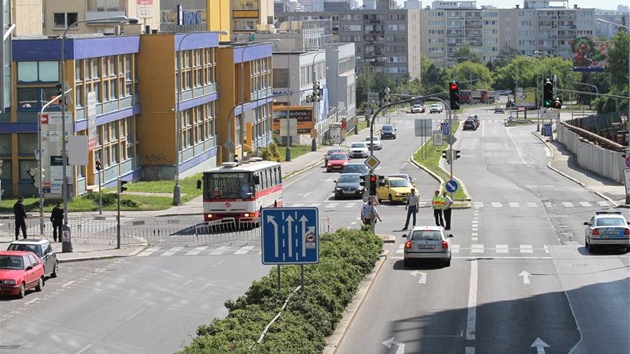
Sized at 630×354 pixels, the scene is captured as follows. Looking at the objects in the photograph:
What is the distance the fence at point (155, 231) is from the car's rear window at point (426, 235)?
418 inches

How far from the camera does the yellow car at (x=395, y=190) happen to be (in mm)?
63312

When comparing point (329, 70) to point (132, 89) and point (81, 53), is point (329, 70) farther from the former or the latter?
point (81, 53)

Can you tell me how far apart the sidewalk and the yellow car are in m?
9.00

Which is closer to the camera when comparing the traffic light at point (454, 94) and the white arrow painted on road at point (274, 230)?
the white arrow painted on road at point (274, 230)

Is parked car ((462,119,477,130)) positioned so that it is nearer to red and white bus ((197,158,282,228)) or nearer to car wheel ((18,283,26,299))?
red and white bus ((197,158,282,228))

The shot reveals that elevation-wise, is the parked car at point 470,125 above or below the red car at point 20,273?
below

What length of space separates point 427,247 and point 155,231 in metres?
16.8

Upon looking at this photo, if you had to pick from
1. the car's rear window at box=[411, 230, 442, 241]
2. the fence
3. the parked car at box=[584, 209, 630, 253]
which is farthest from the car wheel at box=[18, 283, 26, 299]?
the parked car at box=[584, 209, 630, 253]

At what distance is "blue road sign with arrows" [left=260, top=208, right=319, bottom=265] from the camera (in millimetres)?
24484

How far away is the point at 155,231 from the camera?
52625 mm

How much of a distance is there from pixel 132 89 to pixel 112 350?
48.8 metres

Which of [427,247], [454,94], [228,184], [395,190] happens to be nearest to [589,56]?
[395,190]

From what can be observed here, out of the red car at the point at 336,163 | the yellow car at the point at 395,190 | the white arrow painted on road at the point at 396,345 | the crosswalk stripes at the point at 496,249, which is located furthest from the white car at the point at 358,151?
the white arrow painted on road at the point at 396,345

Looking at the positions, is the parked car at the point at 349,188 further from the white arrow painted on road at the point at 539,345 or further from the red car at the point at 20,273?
the white arrow painted on road at the point at 539,345
